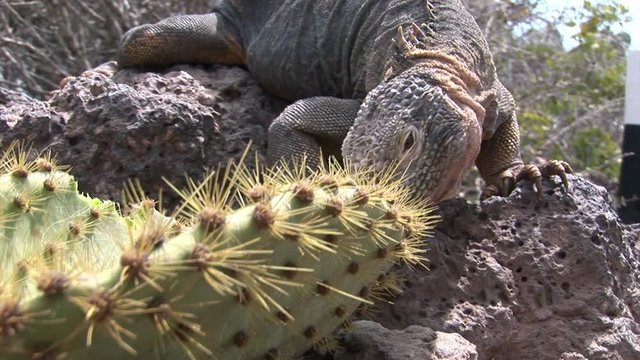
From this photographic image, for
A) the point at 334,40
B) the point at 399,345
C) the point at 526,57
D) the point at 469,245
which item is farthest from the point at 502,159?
the point at 526,57

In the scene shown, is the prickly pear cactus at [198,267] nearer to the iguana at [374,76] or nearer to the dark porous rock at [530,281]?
the dark porous rock at [530,281]

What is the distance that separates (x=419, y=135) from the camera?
2.71m

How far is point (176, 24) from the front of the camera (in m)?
4.46

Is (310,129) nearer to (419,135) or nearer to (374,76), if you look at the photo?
(374,76)

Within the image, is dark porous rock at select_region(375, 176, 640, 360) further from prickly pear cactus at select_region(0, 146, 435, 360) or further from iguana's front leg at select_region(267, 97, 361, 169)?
iguana's front leg at select_region(267, 97, 361, 169)

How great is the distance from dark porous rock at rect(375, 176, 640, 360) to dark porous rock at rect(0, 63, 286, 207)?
1079 mm

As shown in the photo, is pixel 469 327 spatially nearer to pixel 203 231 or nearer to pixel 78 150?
pixel 203 231

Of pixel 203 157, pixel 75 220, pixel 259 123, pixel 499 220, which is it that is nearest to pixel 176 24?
pixel 259 123

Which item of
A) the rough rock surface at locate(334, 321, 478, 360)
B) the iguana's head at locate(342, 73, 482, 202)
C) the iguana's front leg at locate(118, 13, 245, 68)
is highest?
the iguana's head at locate(342, 73, 482, 202)

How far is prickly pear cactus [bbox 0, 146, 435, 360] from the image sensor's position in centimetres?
128

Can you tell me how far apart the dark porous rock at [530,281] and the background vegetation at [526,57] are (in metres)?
4.46

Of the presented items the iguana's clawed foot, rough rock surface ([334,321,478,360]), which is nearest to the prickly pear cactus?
rough rock surface ([334,321,478,360])

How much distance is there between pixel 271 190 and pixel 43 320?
527 millimetres

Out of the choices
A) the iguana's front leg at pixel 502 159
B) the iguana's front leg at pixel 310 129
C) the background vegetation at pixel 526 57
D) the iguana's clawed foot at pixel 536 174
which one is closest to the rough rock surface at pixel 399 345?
the iguana's clawed foot at pixel 536 174
